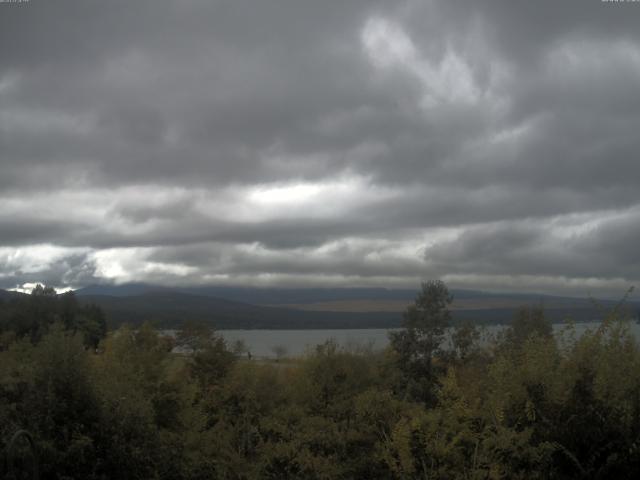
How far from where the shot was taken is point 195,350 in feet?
107

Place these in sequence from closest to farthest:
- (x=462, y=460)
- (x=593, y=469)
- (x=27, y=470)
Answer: (x=27, y=470), (x=593, y=469), (x=462, y=460)

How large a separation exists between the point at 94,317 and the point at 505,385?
63383mm

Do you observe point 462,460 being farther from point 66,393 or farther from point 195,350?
point 195,350

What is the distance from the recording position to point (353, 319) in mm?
150625

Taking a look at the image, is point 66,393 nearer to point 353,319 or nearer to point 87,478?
point 87,478

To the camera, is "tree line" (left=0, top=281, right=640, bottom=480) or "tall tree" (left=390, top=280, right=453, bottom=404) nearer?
"tree line" (left=0, top=281, right=640, bottom=480)

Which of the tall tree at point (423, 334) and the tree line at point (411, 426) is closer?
the tree line at point (411, 426)

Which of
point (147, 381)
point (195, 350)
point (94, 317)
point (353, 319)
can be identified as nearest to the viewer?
point (147, 381)

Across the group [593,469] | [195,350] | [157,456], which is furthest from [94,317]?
[593,469]

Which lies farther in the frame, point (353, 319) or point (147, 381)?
point (353, 319)

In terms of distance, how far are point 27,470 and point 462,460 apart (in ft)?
22.9

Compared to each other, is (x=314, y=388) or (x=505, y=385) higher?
(x=505, y=385)

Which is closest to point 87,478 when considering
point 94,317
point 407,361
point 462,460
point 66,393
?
point 66,393

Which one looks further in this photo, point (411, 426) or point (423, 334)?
point (423, 334)
